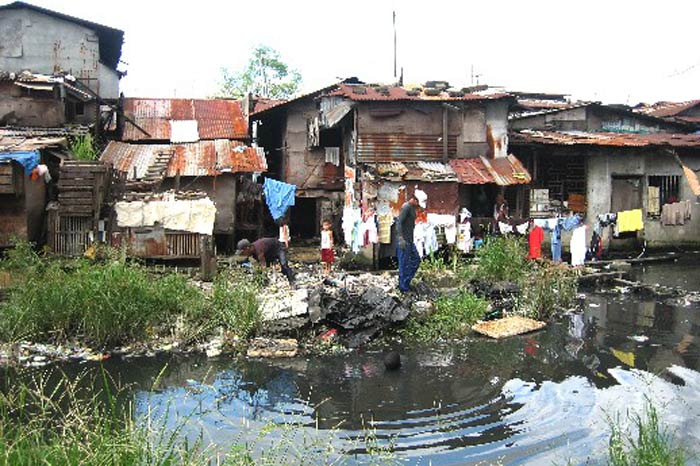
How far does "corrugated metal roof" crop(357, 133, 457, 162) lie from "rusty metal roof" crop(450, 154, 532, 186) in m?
0.54

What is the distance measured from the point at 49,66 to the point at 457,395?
59.0 ft

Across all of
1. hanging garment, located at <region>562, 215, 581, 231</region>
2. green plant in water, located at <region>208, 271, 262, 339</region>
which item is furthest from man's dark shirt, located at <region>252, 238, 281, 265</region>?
hanging garment, located at <region>562, 215, 581, 231</region>

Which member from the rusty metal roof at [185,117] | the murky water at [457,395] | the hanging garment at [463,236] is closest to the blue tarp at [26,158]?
the rusty metal roof at [185,117]

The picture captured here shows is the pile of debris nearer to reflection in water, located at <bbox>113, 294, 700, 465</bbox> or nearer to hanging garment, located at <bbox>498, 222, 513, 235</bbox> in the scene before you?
reflection in water, located at <bbox>113, 294, 700, 465</bbox>

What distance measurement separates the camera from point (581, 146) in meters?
15.7

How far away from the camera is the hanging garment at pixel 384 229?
1369cm

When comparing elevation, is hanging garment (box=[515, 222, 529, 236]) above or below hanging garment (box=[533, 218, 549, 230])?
below

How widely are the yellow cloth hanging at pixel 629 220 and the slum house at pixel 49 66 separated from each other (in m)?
15.1

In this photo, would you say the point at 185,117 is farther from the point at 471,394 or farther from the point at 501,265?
the point at 471,394

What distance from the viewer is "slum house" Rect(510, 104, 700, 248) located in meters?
15.8

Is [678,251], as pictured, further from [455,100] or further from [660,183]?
[455,100]

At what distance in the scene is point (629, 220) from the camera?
15.4 metres

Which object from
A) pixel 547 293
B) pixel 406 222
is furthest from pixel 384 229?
pixel 547 293

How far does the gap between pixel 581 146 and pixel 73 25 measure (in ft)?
53.0
